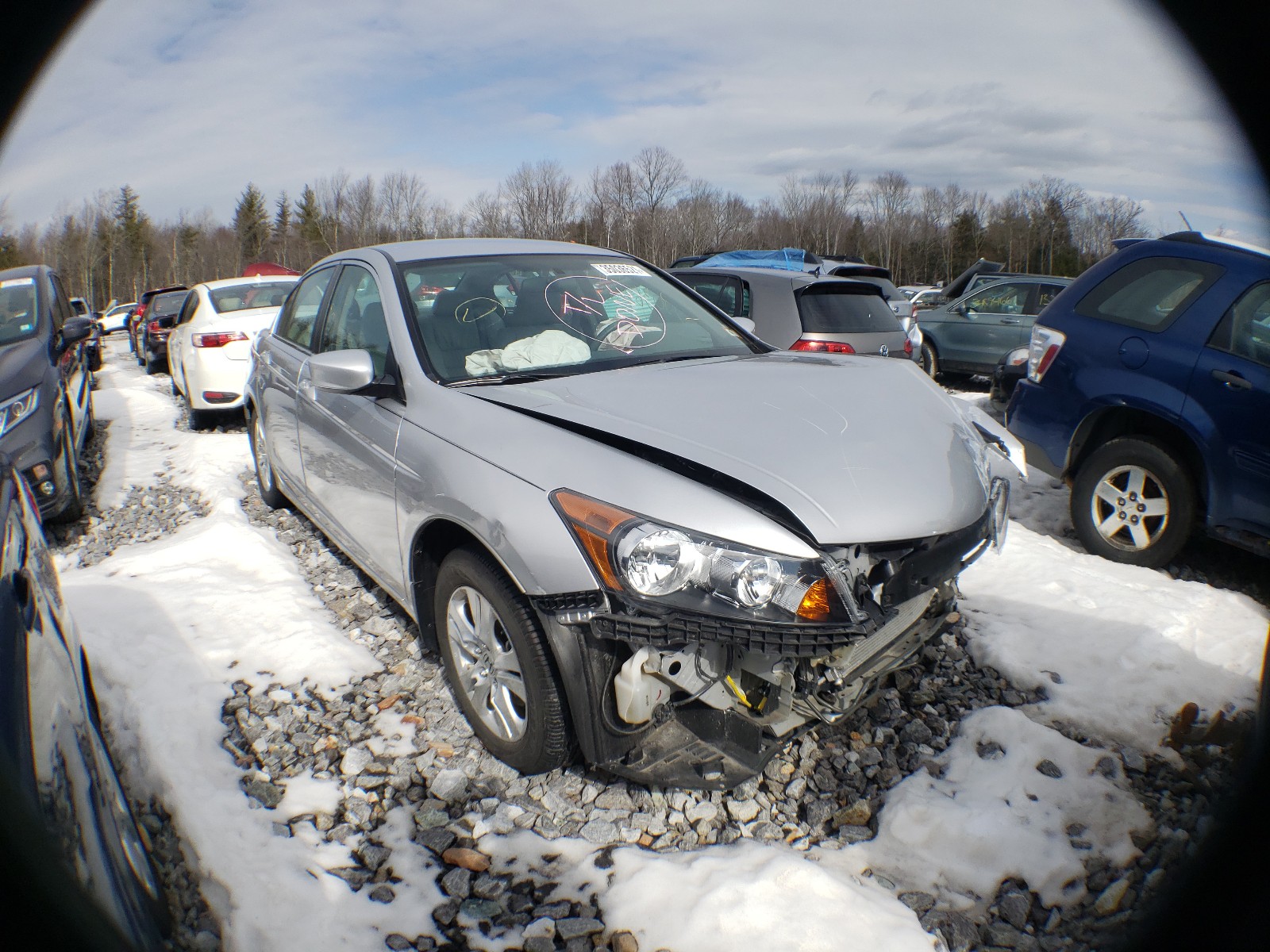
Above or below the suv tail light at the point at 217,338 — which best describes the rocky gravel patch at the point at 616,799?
below

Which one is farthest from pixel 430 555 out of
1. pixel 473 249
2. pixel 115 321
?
pixel 115 321

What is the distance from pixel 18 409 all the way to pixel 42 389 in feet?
1.07

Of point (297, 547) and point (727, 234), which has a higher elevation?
point (727, 234)

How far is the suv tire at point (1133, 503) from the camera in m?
4.22

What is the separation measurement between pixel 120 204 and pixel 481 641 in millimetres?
68749

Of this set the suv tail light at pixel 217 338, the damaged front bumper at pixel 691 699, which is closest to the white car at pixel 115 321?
the suv tail light at pixel 217 338

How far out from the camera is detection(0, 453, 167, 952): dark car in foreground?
1074mm

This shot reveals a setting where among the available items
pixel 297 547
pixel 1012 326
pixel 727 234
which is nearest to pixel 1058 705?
pixel 297 547

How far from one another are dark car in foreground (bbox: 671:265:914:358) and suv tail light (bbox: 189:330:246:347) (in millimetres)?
5023

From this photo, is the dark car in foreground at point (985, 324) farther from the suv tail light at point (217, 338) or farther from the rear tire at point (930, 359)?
the suv tail light at point (217, 338)

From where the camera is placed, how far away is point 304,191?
3004 inches

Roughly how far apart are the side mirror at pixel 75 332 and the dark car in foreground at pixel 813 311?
534 centimetres

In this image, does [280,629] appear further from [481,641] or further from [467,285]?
[467,285]

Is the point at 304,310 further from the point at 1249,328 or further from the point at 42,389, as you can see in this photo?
the point at 1249,328
